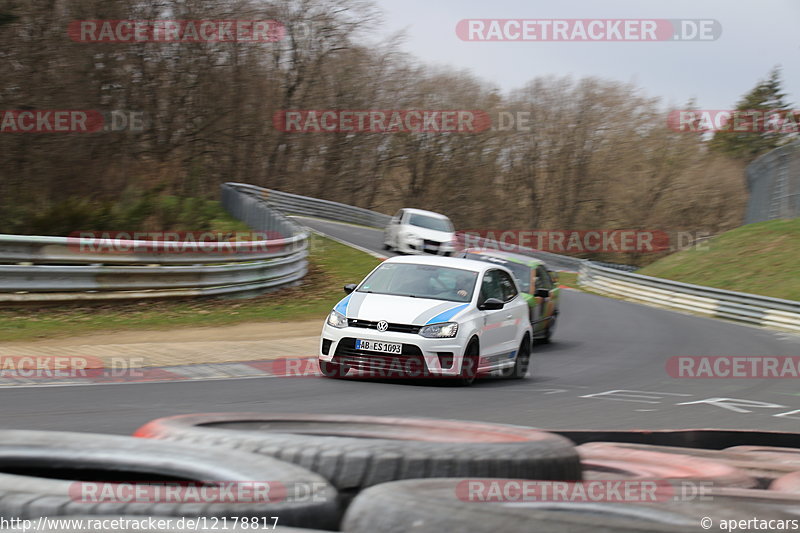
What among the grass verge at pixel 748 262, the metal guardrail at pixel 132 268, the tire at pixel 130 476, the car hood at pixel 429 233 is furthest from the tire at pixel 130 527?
the grass verge at pixel 748 262

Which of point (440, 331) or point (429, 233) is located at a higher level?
point (429, 233)

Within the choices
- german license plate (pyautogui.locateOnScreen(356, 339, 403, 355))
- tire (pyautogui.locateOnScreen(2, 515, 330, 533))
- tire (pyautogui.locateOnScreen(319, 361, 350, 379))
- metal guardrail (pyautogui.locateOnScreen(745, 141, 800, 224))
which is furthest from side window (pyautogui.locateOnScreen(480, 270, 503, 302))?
metal guardrail (pyautogui.locateOnScreen(745, 141, 800, 224))

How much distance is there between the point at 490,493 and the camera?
340 centimetres

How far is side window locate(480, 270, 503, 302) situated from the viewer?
11.4m

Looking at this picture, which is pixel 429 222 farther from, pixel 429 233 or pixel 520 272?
pixel 520 272

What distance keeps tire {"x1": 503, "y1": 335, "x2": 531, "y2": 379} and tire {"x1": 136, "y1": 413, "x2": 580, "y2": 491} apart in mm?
6448

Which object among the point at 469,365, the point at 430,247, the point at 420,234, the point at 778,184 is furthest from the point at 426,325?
the point at 778,184

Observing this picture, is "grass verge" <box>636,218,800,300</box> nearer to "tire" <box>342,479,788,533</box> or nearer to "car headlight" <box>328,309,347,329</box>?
"car headlight" <box>328,309,347,329</box>

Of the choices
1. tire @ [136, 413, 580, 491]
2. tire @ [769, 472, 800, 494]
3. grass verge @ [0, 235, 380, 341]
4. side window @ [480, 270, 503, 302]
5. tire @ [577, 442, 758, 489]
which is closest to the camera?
tire @ [136, 413, 580, 491]

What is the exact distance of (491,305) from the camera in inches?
436

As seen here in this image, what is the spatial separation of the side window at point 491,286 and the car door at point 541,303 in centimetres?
394

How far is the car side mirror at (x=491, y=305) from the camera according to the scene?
11016 millimetres

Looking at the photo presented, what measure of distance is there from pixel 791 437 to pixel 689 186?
61.7m

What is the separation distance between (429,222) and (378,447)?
85.4 feet
